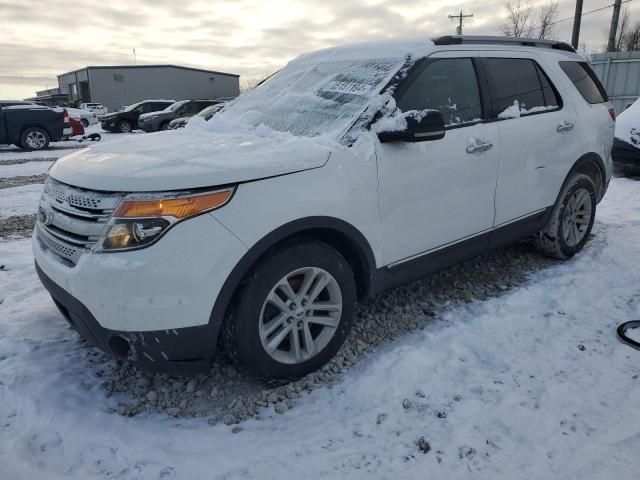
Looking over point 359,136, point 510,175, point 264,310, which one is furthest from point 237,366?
point 510,175

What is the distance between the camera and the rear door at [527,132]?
137 inches

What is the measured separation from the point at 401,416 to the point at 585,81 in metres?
3.64

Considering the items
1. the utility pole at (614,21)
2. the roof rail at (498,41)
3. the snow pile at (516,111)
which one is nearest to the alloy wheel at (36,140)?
the roof rail at (498,41)

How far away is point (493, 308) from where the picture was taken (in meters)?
3.46

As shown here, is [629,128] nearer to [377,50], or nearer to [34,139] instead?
[377,50]

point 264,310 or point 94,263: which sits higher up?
point 94,263

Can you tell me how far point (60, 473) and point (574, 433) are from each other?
229 cm

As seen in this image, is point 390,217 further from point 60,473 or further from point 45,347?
point 45,347

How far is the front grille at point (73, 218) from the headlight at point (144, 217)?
2.7 inches

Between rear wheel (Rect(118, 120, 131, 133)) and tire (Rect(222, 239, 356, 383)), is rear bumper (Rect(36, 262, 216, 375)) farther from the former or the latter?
rear wheel (Rect(118, 120, 131, 133))

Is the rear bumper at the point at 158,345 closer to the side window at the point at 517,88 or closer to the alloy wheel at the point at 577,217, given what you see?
the side window at the point at 517,88

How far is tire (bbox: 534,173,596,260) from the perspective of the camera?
415 centimetres

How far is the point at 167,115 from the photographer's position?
71.4 feet

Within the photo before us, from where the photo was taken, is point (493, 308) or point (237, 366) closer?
point (237, 366)
